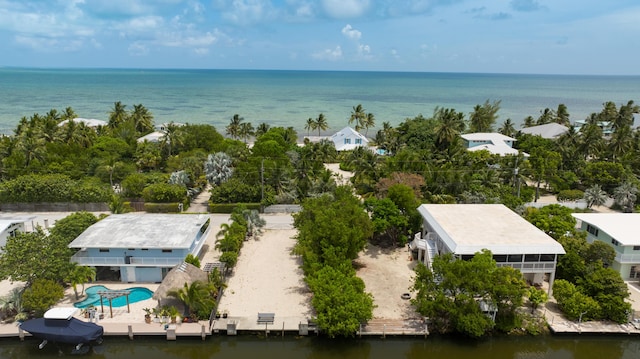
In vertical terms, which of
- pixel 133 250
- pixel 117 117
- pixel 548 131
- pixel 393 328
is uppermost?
pixel 117 117

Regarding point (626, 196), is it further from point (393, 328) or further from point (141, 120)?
point (141, 120)

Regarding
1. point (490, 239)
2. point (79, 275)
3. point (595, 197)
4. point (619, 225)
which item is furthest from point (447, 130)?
point (79, 275)

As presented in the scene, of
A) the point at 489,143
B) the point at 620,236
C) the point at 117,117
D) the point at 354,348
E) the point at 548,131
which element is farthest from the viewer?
the point at 117,117

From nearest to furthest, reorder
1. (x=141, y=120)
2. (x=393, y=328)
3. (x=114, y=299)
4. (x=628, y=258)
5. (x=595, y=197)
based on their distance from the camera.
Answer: (x=393, y=328) < (x=114, y=299) < (x=628, y=258) < (x=595, y=197) < (x=141, y=120)

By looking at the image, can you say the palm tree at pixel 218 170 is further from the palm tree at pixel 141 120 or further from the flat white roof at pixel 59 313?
the palm tree at pixel 141 120

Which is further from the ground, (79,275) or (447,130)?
(447,130)

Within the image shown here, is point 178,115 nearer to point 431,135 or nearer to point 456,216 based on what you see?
point 431,135

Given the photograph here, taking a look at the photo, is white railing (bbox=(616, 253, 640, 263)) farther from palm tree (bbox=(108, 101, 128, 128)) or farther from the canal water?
palm tree (bbox=(108, 101, 128, 128))
